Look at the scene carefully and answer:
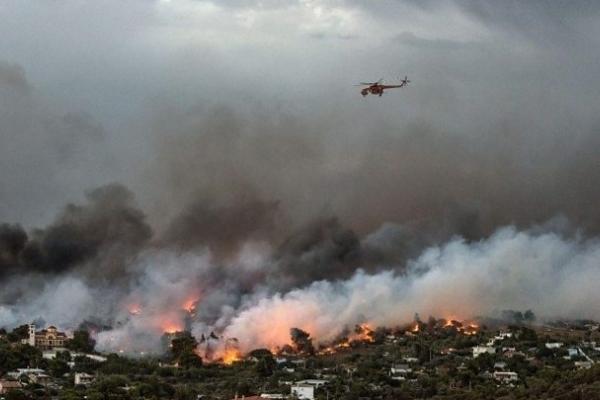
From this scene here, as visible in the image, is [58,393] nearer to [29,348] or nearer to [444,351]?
[29,348]

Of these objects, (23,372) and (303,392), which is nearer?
(303,392)

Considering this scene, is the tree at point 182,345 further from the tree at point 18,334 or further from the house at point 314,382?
the house at point 314,382

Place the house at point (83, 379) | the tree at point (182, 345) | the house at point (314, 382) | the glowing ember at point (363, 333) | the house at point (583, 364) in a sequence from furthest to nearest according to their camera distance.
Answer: the glowing ember at point (363, 333) < the tree at point (182, 345) < the house at point (583, 364) < the house at point (83, 379) < the house at point (314, 382)

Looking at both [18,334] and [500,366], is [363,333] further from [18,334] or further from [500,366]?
[18,334]

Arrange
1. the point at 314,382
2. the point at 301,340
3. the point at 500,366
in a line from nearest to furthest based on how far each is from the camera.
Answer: the point at 314,382
the point at 500,366
the point at 301,340

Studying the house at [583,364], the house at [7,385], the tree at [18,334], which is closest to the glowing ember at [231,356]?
the tree at [18,334]

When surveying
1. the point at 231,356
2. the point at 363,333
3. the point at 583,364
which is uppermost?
the point at 363,333

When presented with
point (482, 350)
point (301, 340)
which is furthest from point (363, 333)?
point (482, 350)
